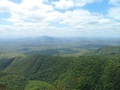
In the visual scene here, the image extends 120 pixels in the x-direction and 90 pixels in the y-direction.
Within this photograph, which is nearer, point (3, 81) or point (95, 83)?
point (95, 83)

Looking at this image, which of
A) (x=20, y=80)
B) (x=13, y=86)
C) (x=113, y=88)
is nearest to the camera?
(x=113, y=88)

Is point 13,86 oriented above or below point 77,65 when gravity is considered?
below

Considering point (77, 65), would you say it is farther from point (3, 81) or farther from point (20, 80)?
point (3, 81)

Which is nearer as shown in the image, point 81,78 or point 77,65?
point 81,78

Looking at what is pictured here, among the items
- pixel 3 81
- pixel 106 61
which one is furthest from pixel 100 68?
pixel 3 81

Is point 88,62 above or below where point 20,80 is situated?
above

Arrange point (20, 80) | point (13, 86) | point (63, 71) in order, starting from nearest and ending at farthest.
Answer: point (13, 86) < point (20, 80) < point (63, 71)

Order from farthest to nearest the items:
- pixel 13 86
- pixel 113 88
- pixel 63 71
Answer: pixel 63 71
pixel 13 86
pixel 113 88

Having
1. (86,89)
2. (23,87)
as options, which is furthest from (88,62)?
(23,87)

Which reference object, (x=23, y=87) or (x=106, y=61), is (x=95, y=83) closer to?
(x=106, y=61)
